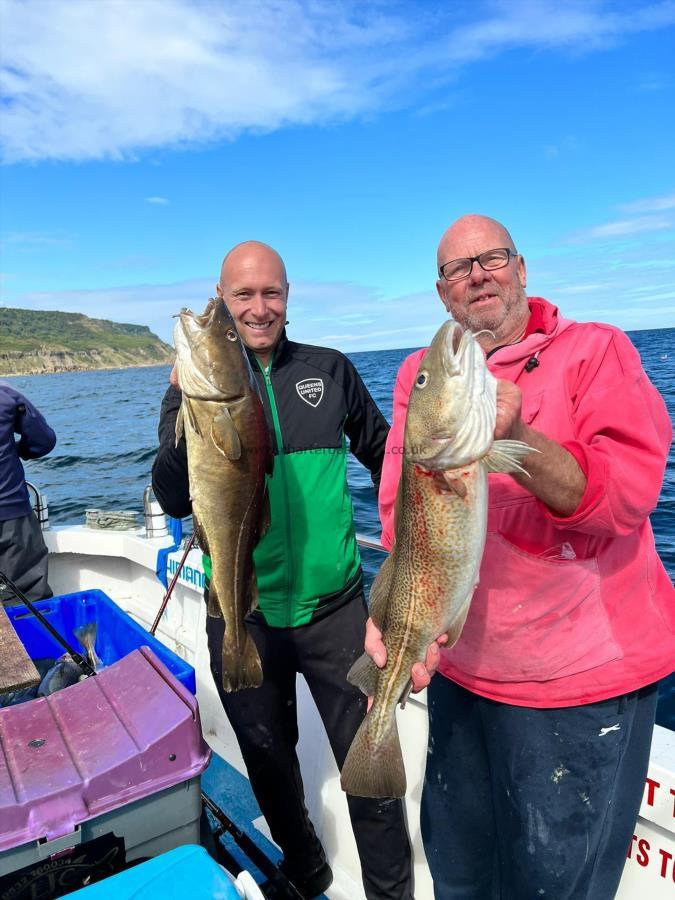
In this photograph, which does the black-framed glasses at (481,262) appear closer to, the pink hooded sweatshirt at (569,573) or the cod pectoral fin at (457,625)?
the pink hooded sweatshirt at (569,573)

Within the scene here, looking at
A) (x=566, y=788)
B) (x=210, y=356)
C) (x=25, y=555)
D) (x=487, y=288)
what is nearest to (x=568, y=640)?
(x=566, y=788)

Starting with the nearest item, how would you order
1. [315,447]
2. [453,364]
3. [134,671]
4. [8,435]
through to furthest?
[453,364] → [134,671] → [315,447] → [8,435]

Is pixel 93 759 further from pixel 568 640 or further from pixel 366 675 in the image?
pixel 568 640

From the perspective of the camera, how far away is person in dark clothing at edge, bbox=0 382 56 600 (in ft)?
19.2

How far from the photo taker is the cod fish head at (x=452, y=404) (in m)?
1.89

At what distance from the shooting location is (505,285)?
2508 millimetres

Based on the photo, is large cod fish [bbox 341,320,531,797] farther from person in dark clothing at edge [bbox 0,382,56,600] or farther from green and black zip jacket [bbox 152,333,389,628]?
person in dark clothing at edge [bbox 0,382,56,600]

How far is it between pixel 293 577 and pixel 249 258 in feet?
5.27

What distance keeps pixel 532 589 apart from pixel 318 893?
245 centimetres

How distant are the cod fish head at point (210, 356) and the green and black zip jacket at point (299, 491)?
53 cm

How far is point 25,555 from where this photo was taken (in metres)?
5.97

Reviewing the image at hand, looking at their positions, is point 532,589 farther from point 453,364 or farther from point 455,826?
point 455,826

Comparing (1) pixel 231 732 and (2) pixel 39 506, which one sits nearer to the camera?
(1) pixel 231 732

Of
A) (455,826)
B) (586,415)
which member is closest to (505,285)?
(586,415)
